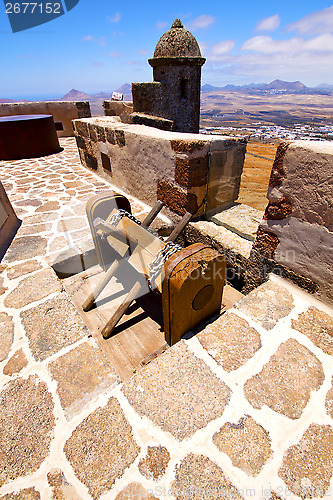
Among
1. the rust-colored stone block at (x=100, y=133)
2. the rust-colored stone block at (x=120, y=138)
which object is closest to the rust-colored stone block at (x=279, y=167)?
the rust-colored stone block at (x=120, y=138)

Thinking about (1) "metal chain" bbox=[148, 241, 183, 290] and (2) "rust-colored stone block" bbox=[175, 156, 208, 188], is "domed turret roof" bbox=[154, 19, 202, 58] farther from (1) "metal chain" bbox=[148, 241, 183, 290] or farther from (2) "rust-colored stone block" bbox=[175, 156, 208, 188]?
(1) "metal chain" bbox=[148, 241, 183, 290]

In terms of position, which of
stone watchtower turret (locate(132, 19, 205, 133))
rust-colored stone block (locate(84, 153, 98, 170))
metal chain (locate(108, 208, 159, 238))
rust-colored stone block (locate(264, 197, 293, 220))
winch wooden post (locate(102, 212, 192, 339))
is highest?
stone watchtower turret (locate(132, 19, 205, 133))

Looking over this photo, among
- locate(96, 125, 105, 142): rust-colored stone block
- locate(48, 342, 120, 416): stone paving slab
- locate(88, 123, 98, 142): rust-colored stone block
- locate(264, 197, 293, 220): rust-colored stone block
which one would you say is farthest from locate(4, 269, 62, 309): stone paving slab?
locate(88, 123, 98, 142): rust-colored stone block

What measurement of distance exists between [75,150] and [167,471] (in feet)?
27.5

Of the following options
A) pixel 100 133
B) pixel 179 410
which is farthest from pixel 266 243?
pixel 100 133

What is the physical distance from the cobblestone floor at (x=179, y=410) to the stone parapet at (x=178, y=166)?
1.60 m

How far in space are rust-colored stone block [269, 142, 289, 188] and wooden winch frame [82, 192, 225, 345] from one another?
84 cm

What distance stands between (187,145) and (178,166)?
0.29 metres

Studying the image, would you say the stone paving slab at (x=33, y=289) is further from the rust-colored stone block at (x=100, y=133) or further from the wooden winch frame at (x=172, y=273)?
the rust-colored stone block at (x=100, y=133)

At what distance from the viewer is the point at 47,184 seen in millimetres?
5172

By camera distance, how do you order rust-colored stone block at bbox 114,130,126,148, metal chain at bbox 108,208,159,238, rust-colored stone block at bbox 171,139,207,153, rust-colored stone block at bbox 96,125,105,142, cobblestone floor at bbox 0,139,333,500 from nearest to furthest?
cobblestone floor at bbox 0,139,333,500, metal chain at bbox 108,208,159,238, rust-colored stone block at bbox 171,139,207,153, rust-colored stone block at bbox 114,130,126,148, rust-colored stone block at bbox 96,125,105,142

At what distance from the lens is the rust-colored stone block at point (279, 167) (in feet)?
6.23

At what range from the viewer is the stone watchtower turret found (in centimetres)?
1115

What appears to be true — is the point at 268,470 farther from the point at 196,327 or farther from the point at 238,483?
the point at 196,327
